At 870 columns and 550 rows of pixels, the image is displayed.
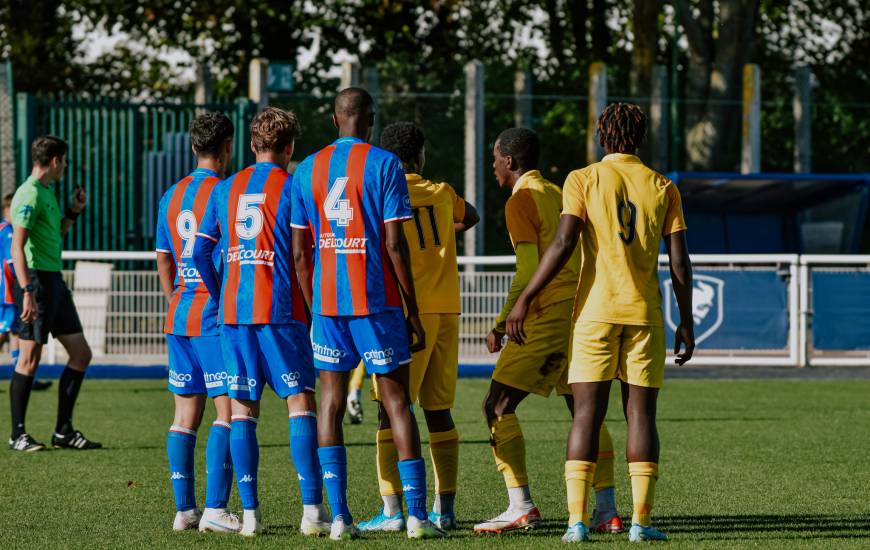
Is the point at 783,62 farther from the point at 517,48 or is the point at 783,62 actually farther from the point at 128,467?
the point at 128,467

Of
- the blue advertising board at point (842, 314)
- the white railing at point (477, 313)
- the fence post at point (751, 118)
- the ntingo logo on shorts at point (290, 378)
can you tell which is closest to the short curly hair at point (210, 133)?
the ntingo logo on shorts at point (290, 378)

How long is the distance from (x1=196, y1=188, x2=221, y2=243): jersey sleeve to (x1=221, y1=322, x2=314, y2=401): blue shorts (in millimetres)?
451

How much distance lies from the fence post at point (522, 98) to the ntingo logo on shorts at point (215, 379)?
16403 mm

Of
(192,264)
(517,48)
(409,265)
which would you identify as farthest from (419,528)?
(517,48)

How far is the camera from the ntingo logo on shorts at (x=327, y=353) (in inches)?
257

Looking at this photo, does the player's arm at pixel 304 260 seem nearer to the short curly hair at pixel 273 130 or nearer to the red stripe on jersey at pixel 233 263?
the red stripe on jersey at pixel 233 263

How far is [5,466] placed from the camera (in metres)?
9.41

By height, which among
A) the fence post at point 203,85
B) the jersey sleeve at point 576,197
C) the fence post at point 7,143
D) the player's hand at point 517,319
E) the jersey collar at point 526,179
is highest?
the fence post at point 203,85

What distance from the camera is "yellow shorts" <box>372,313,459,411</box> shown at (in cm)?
700

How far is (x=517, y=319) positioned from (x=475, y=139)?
52.0 feet

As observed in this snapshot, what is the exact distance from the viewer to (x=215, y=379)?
6938 millimetres

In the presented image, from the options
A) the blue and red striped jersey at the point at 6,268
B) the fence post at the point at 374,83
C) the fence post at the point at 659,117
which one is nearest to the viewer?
the blue and red striped jersey at the point at 6,268

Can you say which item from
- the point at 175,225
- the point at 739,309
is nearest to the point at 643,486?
the point at 175,225

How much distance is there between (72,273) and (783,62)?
21.9 meters
